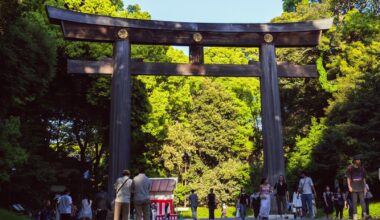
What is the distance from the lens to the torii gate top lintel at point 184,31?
55.3 ft

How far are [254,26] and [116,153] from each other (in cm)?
737

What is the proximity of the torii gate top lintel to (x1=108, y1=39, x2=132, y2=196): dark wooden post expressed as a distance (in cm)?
68

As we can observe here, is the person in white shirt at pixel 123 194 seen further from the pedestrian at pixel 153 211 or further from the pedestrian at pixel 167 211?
the pedestrian at pixel 153 211

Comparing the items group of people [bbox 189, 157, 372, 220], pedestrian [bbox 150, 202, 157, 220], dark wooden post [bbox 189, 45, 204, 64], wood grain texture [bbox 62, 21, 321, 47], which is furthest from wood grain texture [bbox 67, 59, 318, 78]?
pedestrian [bbox 150, 202, 157, 220]

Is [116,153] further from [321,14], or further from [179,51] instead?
[179,51]

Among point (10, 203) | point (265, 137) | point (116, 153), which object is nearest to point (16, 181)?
point (10, 203)

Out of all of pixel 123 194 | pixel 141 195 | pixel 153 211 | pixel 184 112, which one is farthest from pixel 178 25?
pixel 184 112

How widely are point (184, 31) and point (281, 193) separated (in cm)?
715

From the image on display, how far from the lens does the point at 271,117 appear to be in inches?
686

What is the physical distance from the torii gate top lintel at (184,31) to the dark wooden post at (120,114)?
680 mm

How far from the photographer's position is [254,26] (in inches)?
712

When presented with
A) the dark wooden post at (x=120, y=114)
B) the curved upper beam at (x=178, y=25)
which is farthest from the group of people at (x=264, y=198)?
the curved upper beam at (x=178, y=25)

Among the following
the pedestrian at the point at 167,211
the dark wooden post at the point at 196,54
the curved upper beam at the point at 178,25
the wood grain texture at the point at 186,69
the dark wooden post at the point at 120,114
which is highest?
the curved upper beam at the point at 178,25

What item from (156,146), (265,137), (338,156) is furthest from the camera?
(156,146)
